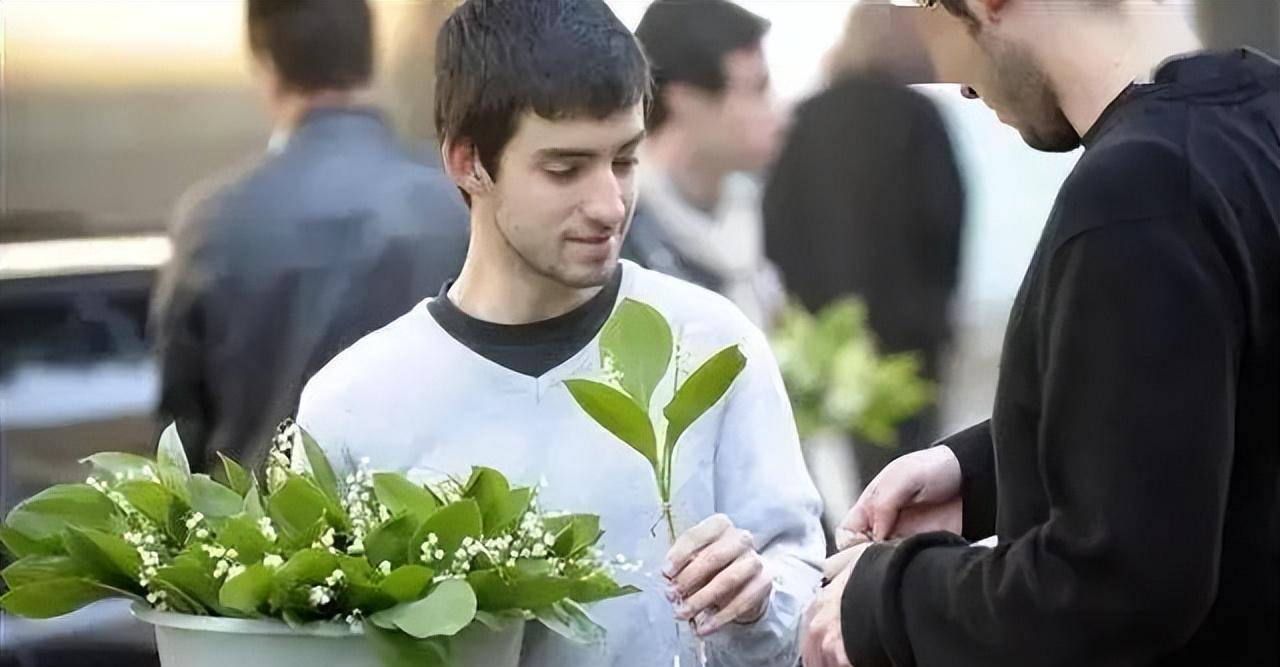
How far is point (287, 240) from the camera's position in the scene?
184 centimetres

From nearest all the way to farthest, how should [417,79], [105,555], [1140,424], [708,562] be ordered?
[1140,424]
[105,555]
[708,562]
[417,79]

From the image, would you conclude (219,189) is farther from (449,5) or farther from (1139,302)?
(1139,302)

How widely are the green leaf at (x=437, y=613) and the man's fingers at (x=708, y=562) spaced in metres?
0.25

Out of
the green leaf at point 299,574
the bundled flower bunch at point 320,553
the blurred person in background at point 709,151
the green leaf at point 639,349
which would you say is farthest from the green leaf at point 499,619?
the blurred person in background at point 709,151

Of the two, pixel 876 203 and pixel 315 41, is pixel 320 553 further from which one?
pixel 876 203

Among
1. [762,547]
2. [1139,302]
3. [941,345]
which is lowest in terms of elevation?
[762,547]

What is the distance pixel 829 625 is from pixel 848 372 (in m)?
0.64

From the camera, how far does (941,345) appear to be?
1.89m

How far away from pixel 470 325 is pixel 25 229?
26.5 inches

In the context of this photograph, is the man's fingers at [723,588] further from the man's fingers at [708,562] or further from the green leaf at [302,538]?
the green leaf at [302,538]

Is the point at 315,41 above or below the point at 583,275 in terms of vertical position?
above

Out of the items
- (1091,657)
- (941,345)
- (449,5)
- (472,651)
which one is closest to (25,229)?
(449,5)

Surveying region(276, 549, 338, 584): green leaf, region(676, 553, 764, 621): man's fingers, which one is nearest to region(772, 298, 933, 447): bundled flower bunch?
region(676, 553, 764, 621): man's fingers

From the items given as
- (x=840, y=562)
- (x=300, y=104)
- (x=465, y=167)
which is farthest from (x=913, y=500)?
(x=300, y=104)
